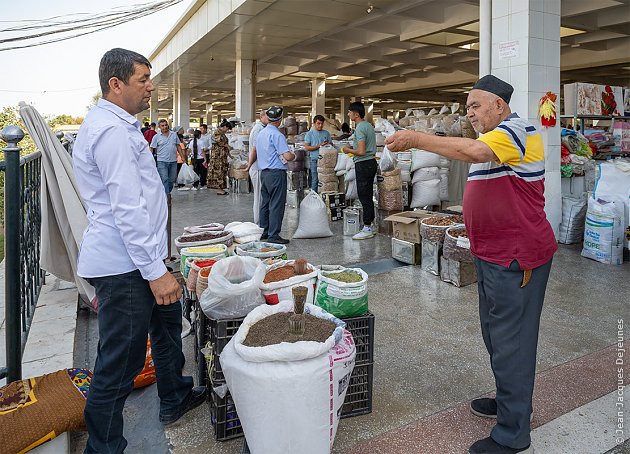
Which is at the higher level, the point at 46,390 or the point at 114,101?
the point at 114,101

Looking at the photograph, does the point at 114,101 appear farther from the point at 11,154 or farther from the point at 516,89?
the point at 516,89

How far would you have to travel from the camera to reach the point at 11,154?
7.45 feet

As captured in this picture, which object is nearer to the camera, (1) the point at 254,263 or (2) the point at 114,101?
(2) the point at 114,101

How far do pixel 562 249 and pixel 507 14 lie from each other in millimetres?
2772

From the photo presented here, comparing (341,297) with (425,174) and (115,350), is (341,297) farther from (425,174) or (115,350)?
(425,174)

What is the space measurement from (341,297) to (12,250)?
1.57 m

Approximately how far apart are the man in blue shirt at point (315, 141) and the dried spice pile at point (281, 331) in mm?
6380

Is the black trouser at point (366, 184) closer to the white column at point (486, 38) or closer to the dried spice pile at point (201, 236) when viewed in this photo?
the white column at point (486, 38)

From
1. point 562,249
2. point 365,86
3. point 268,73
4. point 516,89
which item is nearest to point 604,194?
point 562,249

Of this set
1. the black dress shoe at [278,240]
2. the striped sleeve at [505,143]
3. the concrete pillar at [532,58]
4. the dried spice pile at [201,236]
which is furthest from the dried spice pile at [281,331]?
the concrete pillar at [532,58]

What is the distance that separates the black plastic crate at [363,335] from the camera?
7.61ft

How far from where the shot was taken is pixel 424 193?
677cm

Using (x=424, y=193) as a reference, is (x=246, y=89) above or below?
above

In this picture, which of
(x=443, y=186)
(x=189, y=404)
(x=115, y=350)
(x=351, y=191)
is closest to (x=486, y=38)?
(x=443, y=186)
